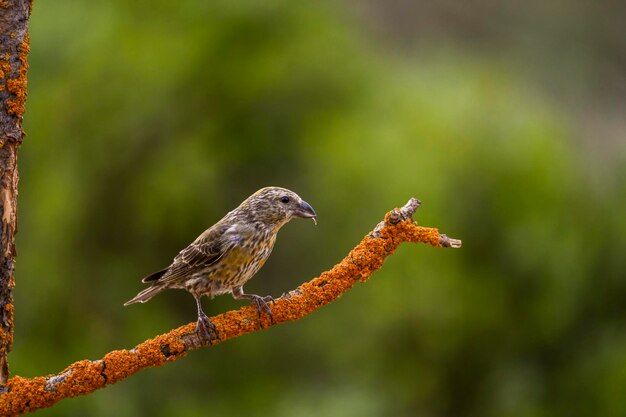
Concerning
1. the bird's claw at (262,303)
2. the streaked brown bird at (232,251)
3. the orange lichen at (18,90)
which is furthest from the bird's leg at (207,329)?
the orange lichen at (18,90)

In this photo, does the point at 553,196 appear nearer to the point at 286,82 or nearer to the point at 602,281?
the point at 602,281

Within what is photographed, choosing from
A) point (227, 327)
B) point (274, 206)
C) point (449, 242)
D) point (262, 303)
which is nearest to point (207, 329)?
point (227, 327)

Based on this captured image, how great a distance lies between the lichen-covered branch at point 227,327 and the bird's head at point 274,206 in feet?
3.05

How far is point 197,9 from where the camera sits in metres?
12.2

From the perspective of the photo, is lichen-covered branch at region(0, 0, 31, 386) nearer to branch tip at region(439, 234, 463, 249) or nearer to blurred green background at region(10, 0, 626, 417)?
branch tip at region(439, 234, 463, 249)

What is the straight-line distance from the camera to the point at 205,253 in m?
5.20

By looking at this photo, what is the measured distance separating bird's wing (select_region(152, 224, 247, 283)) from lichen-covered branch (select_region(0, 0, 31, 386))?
1235 millimetres

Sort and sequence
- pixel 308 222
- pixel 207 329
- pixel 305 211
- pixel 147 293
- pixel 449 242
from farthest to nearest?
pixel 308 222
pixel 147 293
pixel 305 211
pixel 207 329
pixel 449 242

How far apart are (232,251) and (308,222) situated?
5.39 m

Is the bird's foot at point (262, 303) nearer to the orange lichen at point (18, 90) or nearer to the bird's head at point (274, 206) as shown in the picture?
the bird's head at point (274, 206)

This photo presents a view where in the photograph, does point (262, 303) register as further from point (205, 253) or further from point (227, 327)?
point (205, 253)

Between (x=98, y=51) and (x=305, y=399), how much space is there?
15.7 ft

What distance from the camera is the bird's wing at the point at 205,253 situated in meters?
5.17

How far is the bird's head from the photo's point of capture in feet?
17.0
